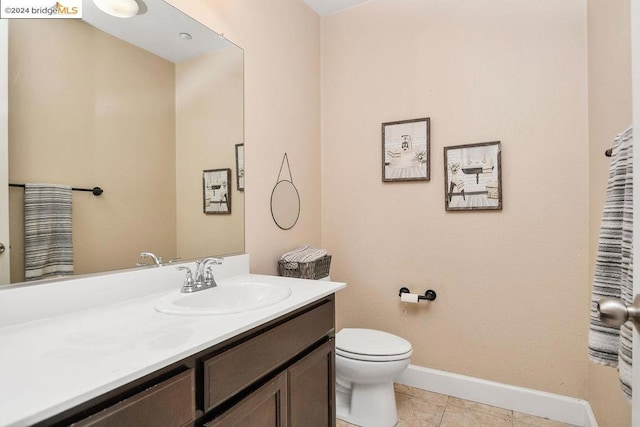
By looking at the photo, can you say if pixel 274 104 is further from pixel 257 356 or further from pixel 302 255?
pixel 257 356

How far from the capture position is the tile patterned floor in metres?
1.77

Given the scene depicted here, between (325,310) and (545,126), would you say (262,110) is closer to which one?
(325,310)

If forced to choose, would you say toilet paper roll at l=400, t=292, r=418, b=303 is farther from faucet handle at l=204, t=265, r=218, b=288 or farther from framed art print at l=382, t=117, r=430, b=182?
faucet handle at l=204, t=265, r=218, b=288

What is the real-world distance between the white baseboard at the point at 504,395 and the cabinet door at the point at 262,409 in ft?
4.38

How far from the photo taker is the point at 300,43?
7.37 ft

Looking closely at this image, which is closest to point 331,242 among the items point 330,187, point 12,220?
point 330,187

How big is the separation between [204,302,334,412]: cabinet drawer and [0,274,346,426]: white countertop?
65mm

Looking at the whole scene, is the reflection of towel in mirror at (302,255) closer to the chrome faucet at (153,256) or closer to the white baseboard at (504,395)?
the chrome faucet at (153,256)

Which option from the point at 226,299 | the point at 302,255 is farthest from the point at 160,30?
the point at 302,255

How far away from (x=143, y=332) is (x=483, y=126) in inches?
77.6

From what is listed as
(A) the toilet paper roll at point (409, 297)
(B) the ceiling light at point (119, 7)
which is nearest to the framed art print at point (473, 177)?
(A) the toilet paper roll at point (409, 297)

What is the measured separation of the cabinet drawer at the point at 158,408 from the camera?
62cm

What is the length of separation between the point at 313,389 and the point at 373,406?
66 cm

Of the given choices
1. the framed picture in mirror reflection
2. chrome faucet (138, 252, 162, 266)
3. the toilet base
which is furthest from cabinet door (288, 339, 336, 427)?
the framed picture in mirror reflection
